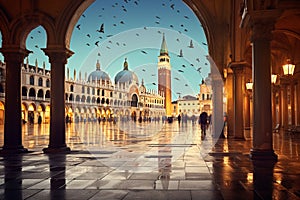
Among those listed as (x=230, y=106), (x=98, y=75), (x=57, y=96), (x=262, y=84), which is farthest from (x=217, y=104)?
(x=98, y=75)

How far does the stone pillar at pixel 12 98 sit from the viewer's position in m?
10.7

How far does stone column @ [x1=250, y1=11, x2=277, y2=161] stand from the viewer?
27.2 feet

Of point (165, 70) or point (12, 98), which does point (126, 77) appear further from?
point (12, 98)

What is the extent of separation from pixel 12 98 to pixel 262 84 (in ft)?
24.8

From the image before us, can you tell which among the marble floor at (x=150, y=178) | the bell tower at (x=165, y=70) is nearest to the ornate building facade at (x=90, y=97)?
the bell tower at (x=165, y=70)

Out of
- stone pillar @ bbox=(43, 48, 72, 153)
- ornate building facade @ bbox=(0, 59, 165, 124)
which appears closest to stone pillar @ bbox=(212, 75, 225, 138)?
stone pillar @ bbox=(43, 48, 72, 153)

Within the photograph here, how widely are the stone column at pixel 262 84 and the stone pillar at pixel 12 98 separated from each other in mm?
7129

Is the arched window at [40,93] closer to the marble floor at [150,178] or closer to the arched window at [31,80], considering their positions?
the arched window at [31,80]

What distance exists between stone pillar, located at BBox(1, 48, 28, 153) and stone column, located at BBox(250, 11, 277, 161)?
7.13 m

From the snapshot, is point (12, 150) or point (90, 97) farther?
point (90, 97)

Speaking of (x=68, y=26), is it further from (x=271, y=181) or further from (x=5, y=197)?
(x=271, y=181)

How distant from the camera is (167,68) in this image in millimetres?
107562

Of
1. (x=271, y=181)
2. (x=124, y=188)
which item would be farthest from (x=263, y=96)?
(x=124, y=188)

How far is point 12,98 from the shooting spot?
10.7 metres
